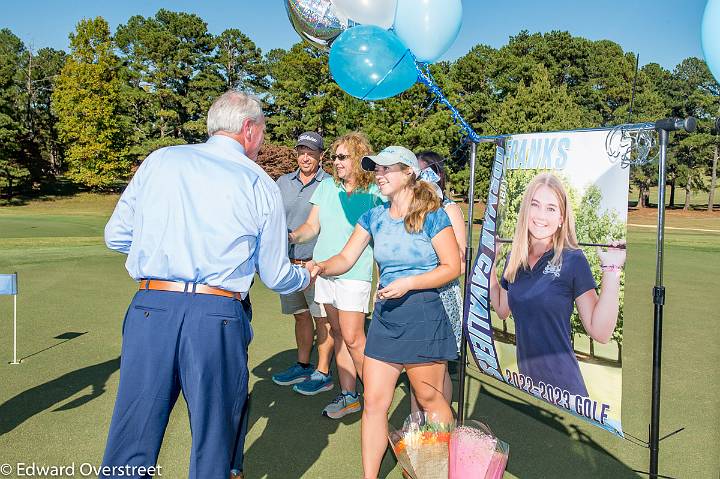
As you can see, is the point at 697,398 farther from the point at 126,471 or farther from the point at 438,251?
the point at 126,471

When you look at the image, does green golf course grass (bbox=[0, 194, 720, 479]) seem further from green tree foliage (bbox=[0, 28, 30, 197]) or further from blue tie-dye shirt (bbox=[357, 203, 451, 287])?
green tree foliage (bbox=[0, 28, 30, 197])

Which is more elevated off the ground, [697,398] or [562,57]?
[562,57]

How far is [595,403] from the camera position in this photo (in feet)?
9.64

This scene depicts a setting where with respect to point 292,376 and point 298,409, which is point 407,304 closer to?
point 298,409

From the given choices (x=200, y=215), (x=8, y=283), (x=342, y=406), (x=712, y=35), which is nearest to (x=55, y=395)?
(x=8, y=283)

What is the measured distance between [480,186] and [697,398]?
3121 cm

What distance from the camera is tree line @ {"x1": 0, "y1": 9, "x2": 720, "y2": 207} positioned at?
124 feet

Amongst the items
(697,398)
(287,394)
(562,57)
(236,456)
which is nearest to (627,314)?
(697,398)

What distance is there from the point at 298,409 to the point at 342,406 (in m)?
0.35

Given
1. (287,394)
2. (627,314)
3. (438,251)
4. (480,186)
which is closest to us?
(438,251)

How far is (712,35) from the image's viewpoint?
9.70 ft

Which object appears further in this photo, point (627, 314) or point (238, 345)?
point (627, 314)

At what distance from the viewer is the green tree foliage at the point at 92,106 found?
43438 mm

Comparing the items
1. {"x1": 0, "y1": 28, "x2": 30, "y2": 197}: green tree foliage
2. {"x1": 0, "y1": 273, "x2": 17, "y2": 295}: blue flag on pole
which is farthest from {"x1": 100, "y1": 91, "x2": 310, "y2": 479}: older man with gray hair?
{"x1": 0, "y1": 28, "x2": 30, "y2": 197}: green tree foliage
